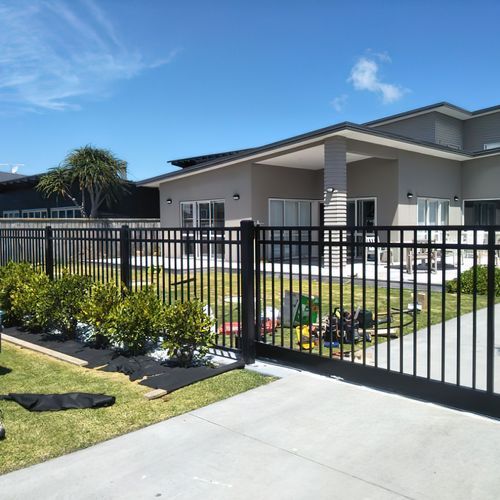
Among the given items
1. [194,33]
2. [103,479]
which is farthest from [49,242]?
[194,33]

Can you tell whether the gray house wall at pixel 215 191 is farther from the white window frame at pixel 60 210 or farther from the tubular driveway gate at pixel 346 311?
the white window frame at pixel 60 210

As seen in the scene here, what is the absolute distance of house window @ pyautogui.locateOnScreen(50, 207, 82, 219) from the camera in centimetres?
2641

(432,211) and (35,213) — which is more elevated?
(35,213)

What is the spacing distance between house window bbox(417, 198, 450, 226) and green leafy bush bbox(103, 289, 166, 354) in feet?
43.7

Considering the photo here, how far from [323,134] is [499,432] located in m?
→ 10.9

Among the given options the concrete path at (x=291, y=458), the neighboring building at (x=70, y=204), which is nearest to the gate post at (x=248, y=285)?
the concrete path at (x=291, y=458)

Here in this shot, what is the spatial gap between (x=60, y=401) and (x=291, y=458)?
7.11 ft

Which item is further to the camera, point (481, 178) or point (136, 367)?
point (481, 178)

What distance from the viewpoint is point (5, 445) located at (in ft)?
11.1

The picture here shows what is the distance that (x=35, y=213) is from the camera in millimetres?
28797

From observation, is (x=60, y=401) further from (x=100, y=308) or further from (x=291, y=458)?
(x=291, y=458)

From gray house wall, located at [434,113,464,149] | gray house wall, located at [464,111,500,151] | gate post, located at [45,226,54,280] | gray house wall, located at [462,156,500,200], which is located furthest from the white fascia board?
gate post, located at [45,226,54,280]

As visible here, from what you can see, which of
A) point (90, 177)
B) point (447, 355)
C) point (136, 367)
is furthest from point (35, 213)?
point (447, 355)

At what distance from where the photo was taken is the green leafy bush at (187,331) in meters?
4.97
